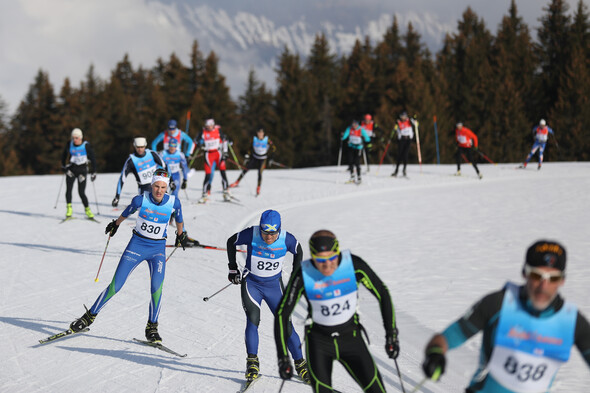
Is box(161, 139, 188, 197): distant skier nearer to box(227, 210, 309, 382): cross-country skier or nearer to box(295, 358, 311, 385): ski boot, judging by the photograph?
box(227, 210, 309, 382): cross-country skier

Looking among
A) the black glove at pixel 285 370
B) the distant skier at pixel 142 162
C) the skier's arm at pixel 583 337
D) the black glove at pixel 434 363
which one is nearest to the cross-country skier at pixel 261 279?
the black glove at pixel 285 370

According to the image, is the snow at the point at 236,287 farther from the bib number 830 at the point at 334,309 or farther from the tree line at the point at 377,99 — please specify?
the tree line at the point at 377,99

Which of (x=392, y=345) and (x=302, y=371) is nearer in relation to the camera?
(x=392, y=345)

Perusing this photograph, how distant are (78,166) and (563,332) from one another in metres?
→ 12.0

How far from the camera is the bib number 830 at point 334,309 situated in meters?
4.07

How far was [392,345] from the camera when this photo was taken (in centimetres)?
394

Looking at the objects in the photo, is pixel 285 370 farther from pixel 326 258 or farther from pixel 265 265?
pixel 265 265

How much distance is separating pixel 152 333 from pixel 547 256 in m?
4.74

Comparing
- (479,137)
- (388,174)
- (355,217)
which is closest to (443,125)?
(479,137)

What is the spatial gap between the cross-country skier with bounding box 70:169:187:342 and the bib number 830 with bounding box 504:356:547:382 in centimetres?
430

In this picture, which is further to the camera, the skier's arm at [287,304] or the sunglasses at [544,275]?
the skier's arm at [287,304]

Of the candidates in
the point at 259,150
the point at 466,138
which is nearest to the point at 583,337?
the point at 259,150

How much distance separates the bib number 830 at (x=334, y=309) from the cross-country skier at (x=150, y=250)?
288cm

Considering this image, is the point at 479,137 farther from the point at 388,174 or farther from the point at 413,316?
the point at 413,316
